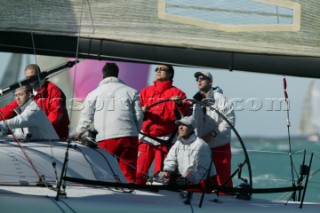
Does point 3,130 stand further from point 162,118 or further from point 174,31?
point 162,118

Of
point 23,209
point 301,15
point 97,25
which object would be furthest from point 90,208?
point 301,15

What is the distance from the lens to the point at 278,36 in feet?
20.7

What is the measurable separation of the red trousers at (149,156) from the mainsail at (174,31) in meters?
1.08

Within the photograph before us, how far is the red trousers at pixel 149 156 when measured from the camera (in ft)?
23.5

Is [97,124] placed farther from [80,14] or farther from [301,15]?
[301,15]

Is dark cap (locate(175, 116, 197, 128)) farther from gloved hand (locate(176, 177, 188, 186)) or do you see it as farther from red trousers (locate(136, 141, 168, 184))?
red trousers (locate(136, 141, 168, 184))

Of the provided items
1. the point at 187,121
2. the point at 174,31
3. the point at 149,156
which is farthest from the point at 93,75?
the point at 174,31

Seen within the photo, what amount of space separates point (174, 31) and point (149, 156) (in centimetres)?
125

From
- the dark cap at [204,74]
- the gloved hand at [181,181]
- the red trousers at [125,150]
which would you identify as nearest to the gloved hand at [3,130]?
the red trousers at [125,150]

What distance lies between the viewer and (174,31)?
249 inches

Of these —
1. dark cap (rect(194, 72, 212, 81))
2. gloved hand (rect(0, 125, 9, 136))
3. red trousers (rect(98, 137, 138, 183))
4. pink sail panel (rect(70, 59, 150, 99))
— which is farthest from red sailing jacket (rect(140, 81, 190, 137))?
pink sail panel (rect(70, 59, 150, 99))

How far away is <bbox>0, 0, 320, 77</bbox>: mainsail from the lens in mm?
6242

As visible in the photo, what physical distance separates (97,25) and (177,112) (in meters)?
1.14

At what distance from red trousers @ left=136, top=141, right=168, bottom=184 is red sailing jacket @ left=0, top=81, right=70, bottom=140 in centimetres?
59
